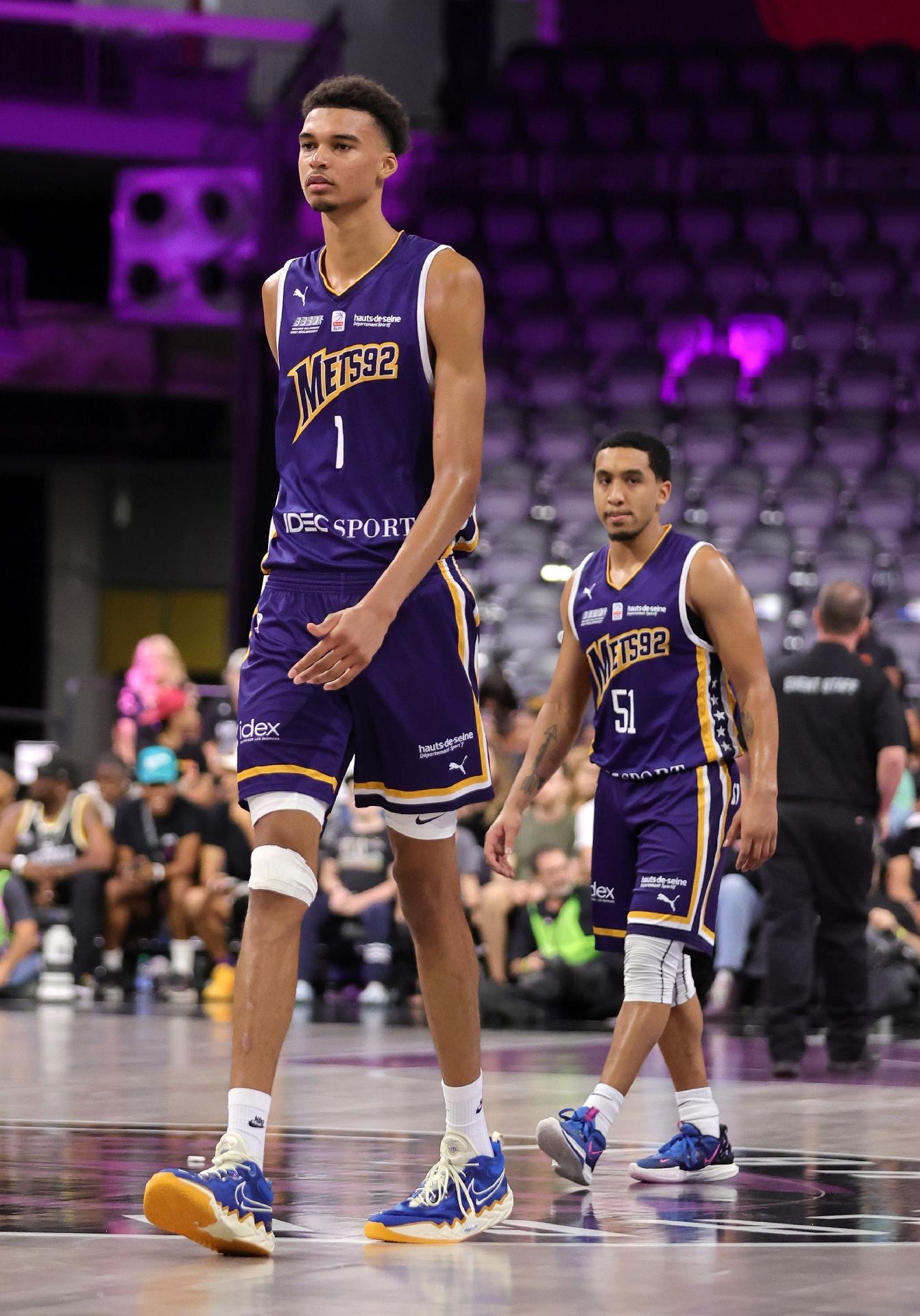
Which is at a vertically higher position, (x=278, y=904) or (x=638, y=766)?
(x=638, y=766)

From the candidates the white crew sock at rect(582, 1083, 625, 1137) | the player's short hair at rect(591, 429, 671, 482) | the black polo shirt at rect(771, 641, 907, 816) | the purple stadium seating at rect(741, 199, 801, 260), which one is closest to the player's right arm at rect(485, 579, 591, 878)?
the player's short hair at rect(591, 429, 671, 482)

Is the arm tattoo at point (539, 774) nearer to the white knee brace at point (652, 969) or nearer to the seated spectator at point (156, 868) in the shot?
the white knee brace at point (652, 969)

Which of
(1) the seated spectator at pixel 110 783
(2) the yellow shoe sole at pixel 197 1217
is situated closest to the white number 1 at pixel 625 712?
(2) the yellow shoe sole at pixel 197 1217

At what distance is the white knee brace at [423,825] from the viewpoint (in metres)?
3.84

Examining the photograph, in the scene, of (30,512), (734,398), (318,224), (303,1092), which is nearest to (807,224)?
(734,398)

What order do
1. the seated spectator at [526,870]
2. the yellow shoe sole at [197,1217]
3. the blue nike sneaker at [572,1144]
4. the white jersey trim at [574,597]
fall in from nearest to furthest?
the yellow shoe sole at [197,1217] → the blue nike sneaker at [572,1144] → the white jersey trim at [574,597] → the seated spectator at [526,870]

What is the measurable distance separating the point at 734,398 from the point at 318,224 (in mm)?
3898

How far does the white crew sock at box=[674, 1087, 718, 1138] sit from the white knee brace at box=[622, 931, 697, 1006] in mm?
241

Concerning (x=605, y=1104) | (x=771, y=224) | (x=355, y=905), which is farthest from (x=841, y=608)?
(x=771, y=224)

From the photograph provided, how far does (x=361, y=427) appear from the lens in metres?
3.85

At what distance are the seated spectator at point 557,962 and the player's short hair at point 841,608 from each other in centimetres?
227

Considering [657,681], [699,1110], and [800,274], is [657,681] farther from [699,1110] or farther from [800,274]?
[800,274]

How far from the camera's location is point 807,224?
18.2 meters

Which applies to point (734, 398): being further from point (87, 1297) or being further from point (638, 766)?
point (87, 1297)
